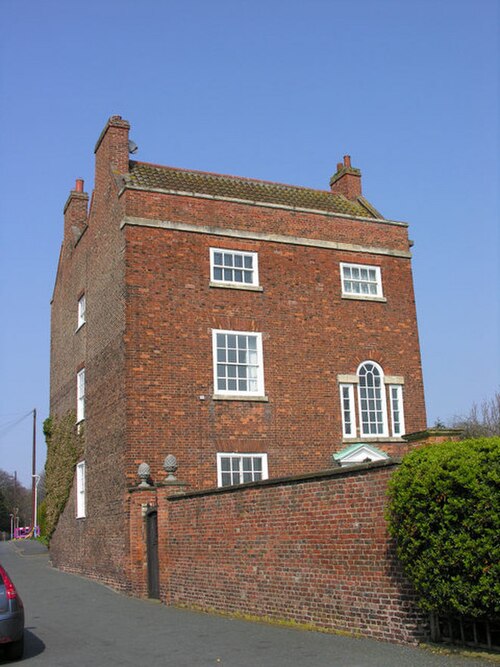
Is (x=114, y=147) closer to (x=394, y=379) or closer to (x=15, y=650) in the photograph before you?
(x=394, y=379)

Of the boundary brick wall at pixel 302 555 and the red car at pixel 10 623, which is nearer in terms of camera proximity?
the boundary brick wall at pixel 302 555

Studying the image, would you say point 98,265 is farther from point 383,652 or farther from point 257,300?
point 383,652

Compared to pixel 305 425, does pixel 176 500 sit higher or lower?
lower

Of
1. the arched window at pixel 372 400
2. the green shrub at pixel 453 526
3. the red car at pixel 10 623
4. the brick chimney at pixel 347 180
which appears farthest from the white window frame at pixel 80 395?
the green shrub at pixel 453 526

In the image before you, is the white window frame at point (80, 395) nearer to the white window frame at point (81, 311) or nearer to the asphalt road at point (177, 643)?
the white window frame at point (81, 311)

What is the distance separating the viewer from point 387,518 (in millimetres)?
Result: 9578

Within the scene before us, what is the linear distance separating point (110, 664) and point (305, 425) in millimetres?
11430

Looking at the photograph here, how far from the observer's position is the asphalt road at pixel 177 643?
30.0 feet

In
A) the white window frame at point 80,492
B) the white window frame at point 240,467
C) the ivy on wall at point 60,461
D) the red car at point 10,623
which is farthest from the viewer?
the ivy on wall at point 60,461

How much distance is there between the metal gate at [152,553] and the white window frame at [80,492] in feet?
18.5

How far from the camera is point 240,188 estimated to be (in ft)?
77.7

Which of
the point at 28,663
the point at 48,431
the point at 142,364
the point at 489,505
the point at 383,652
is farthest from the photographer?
the point at 48,431

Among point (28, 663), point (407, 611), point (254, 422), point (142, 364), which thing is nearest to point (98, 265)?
point (142, 364)

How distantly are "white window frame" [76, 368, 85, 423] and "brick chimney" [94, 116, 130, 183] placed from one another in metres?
6.17
